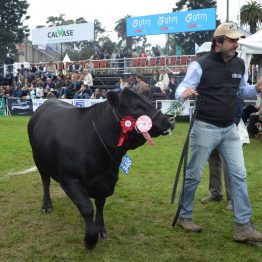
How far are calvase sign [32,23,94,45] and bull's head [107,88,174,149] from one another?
3207 centimetres

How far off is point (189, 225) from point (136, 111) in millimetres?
1554

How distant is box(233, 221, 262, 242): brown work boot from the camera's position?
14.4ft

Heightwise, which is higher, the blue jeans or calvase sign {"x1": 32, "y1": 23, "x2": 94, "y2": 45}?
calvase sign {"x1": 32, "y1": 23, "x2": 94, "y2": 45}

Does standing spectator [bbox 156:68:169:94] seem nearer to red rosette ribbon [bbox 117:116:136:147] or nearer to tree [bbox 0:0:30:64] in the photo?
red rosette ribbon [bbox 117:116:136:147]

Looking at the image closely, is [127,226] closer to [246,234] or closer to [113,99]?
[246,234]

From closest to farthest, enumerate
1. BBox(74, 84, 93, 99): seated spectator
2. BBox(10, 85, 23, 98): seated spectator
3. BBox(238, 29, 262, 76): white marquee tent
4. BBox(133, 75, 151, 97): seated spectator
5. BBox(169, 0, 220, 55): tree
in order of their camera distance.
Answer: BBox(238, 29, 262, 76): white marquee tent, BBox(133, 75, 151, 97): seated spectator, BBox(74, 84, 93, 99): seated spectator, BBox(10, 85, 23, 98): seated spectator, BBox(169, 0, 220, 55): tree

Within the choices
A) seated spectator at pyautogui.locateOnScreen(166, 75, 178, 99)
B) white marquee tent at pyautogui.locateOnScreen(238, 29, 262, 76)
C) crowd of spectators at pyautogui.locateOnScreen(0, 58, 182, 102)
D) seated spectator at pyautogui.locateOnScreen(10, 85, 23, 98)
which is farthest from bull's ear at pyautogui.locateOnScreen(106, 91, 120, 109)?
seated spectator at pyautogui.locateOnScreen(10, 85, 23, 98)

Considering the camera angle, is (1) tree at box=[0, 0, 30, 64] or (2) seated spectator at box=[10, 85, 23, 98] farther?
(1) tree at box=[0, 0, 30, 64]

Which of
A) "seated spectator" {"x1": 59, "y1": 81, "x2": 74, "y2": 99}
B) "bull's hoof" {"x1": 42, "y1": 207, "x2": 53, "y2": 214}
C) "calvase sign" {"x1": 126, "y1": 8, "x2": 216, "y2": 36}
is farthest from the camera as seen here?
"calvase sign" {"x1": 126, "y1": 8, "x2": 216, "y2": 36}

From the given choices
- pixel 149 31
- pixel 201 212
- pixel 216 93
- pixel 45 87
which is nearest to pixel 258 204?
pixel 201 212

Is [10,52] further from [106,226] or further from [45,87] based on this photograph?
[106,226]

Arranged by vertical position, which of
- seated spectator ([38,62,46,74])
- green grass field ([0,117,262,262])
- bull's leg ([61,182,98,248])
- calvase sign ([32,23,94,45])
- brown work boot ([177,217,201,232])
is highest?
calvase sign ([32,23,94,45])

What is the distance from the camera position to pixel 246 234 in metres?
4.42

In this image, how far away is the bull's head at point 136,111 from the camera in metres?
4.03
